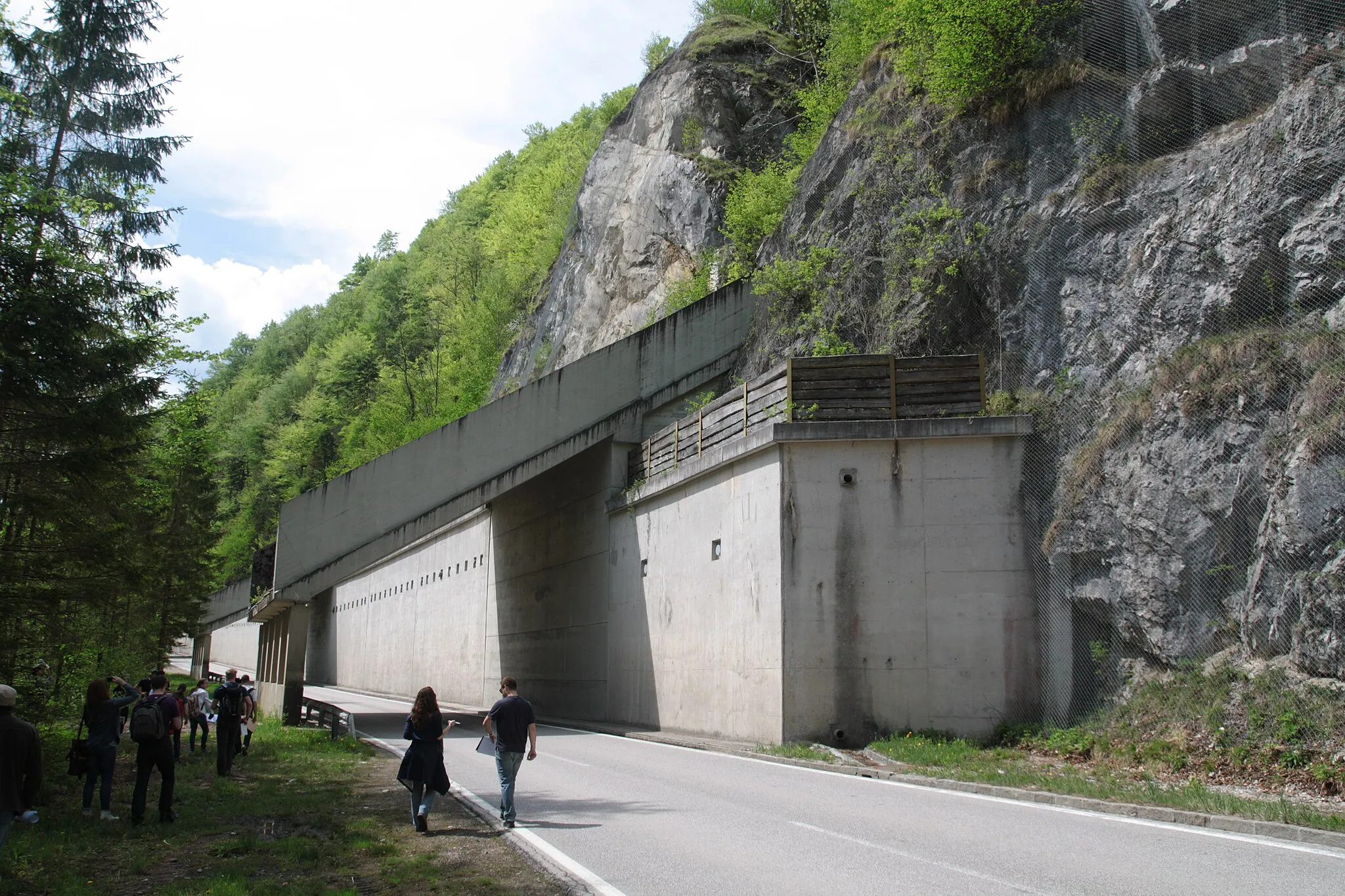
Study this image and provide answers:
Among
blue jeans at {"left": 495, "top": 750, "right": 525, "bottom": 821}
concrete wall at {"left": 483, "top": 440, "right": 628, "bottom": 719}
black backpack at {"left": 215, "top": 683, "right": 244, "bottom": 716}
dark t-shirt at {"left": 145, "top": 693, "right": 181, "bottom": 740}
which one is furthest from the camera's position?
concrete wall at {"left": 483, "top": 440, "right": 628, "bottom": 719}

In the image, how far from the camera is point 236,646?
74562mm

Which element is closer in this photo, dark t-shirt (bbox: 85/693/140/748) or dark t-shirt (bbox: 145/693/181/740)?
dark t-shirt (bbox: 85/693/140/748)

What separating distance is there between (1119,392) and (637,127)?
28616 mm

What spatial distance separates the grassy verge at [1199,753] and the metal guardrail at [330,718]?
34.8 ft

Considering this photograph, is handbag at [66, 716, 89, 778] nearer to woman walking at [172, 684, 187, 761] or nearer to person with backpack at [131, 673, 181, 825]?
Answer: person with backpack at [131, 673, 181, 825]

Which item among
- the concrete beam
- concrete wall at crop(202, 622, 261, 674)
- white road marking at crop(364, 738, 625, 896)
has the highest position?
the concrete beam

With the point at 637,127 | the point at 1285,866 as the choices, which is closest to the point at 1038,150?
the point at 1285,866

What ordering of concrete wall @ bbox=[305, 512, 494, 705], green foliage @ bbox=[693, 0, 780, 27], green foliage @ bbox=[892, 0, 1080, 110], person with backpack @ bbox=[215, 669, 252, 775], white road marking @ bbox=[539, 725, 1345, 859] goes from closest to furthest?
white road marking @ bbox=[539, 725, 1345, 859], person with backpack @ bbox=[215, 669, 252, 775], green foliage @ bbox=[892, 0, 1080, 110], concrete wall @ bbox=[305, 512, 494, 705], green foliage @ bbox=[693, 0, 780, 27]

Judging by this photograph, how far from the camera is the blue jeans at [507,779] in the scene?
365 inches

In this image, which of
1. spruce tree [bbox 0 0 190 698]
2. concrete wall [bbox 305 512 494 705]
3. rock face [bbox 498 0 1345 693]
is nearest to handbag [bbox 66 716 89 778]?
spruce tree [bbox 0 0 190 698]

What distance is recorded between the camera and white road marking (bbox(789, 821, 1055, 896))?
6359mm

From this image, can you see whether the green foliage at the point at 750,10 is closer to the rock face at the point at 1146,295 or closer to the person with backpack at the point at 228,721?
the rock face at the point at 1146,295

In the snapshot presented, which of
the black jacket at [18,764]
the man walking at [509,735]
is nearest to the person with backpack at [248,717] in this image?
the man walking at [509,735]

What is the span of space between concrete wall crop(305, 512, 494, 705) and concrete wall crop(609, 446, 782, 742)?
1227 cm
